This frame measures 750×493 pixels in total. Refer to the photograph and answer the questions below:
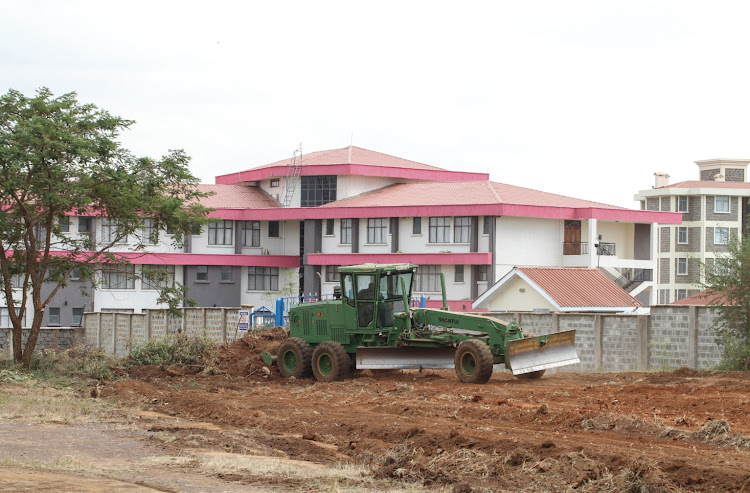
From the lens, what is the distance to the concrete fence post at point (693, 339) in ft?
82.1

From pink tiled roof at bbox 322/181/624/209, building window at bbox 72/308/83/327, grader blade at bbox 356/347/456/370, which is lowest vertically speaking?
building window at bbox 72/308/83/327

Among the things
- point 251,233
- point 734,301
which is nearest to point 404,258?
point 251,233

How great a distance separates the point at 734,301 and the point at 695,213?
5857cm

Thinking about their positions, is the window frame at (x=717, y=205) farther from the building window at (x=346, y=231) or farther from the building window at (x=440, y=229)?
the building window at (x=346, y=231)

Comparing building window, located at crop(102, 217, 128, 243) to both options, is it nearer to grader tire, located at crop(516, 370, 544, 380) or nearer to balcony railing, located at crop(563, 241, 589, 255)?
grader tire, located at crop(516, 370, 544, 380)

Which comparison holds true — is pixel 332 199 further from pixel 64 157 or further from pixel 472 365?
pixel 472 365

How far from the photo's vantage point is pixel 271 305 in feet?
199

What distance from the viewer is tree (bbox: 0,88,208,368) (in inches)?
948

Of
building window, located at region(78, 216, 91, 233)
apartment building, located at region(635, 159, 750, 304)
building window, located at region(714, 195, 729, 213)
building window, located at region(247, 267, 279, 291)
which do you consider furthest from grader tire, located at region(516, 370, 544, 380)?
building window, located at region(714, 195, 729, 213)

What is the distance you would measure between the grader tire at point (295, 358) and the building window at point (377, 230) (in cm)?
3230

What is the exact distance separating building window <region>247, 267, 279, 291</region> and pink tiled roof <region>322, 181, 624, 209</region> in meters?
6.41

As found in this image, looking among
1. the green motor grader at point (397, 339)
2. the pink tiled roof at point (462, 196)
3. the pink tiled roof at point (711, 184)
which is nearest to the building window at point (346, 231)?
the pink tiled roof at point (462, 196)

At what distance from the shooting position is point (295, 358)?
2395 centimetres

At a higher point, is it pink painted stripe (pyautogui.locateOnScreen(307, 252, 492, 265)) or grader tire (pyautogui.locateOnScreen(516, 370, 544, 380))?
pink painted stripe (pyautogui.locateOnScreen(307, 252, 492, 265))
